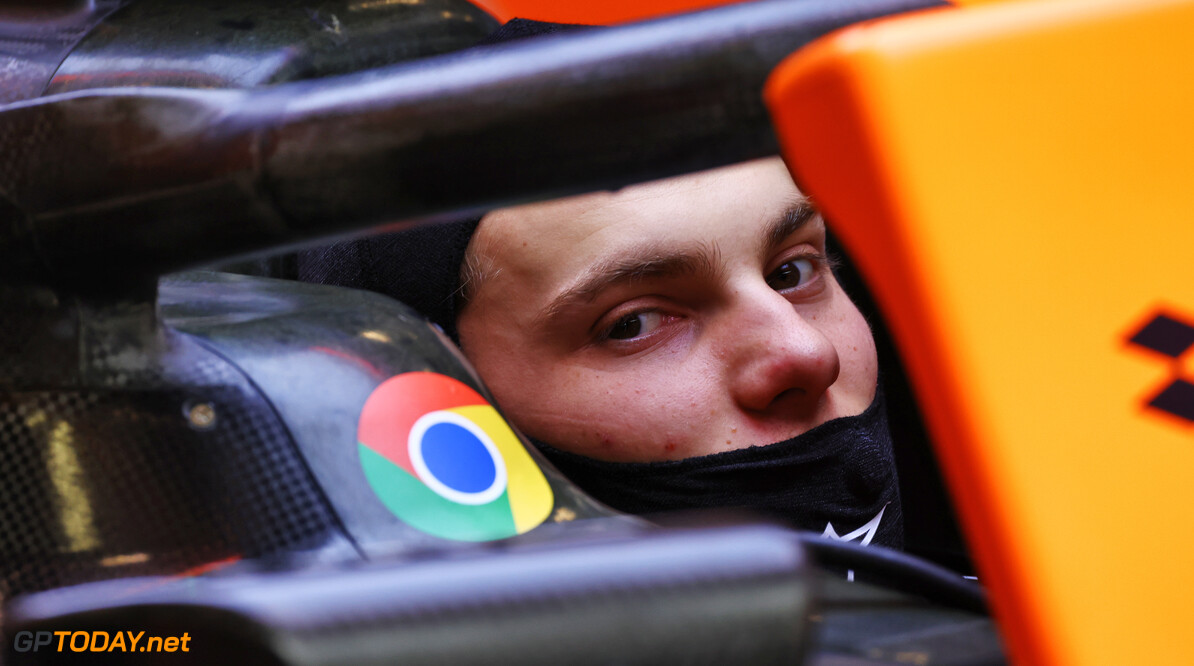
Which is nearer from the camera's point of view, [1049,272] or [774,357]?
[1049,272]

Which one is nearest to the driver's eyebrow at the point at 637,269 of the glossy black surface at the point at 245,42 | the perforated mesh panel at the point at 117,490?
the glossy black surface at the point at 245,42

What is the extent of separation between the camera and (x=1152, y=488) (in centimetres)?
29

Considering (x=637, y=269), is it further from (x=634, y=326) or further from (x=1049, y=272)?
(x=1049, y=272)

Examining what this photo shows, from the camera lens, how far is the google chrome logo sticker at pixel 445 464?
50 centimetres

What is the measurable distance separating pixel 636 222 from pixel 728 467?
0.21 meters

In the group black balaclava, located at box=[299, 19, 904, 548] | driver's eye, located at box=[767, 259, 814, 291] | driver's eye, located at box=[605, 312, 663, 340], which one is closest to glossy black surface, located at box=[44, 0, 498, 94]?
black balaclava, located at box=[299, 19, 904, 548]

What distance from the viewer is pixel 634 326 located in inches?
36.5

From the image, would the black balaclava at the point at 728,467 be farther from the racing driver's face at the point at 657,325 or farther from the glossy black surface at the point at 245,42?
the glossy black surface at the point at 245,42

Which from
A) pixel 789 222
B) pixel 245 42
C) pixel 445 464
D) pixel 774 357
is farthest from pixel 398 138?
pixel 789 222

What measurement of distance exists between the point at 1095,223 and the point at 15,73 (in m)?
0.57

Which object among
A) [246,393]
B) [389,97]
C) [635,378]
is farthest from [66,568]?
[635,378]

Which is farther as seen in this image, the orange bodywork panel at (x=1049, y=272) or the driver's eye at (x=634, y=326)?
the driver's eye at (x=634, y=326)

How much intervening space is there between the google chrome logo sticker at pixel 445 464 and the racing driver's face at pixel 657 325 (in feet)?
1.00

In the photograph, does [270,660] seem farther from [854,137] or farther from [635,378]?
[635,378]
